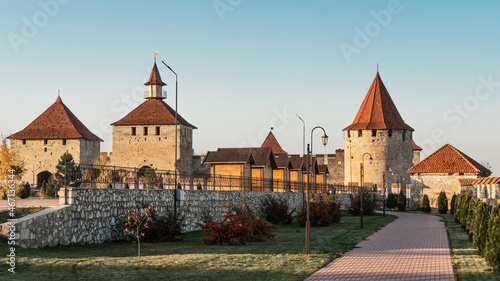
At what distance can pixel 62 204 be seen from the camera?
15.9 metres

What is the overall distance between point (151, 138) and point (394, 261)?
184 ft

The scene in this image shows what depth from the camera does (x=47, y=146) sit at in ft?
228

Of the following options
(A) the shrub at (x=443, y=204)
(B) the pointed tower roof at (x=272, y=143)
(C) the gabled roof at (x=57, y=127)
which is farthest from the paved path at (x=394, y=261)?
(B) the pointed tower roof at (x=272, y=143)

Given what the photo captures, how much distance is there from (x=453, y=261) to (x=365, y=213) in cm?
2661

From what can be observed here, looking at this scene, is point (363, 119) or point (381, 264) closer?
point (381, 264)

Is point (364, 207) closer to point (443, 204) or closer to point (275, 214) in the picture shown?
point (443, 204)

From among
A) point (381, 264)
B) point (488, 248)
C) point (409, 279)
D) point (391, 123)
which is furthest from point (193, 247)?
point (391, 123)

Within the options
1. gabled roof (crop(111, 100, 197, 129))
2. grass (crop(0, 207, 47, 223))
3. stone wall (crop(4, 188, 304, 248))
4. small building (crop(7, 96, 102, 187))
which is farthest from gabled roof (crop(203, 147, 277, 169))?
small building (crop(7, 96, 102, 187))

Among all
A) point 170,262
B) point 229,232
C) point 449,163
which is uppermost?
point 449,163

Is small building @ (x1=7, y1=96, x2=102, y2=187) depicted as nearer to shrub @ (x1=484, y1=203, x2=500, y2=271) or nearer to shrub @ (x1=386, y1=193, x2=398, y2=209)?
shrub @ (x1=386, y1=193, x2=398, y2=209)

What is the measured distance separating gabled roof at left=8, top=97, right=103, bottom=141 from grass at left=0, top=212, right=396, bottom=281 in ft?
182

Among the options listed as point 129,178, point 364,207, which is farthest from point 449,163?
point 129,178

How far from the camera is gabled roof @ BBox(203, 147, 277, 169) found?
3706cm

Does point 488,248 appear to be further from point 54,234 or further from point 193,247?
point 54,234
